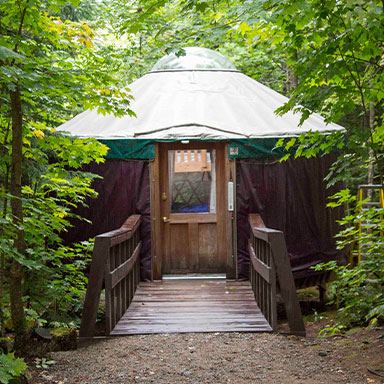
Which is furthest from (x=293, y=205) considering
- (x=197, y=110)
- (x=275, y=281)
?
(x=275, y=281)

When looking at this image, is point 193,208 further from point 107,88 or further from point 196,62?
point 107,88

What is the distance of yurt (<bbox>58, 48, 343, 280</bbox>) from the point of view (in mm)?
6523

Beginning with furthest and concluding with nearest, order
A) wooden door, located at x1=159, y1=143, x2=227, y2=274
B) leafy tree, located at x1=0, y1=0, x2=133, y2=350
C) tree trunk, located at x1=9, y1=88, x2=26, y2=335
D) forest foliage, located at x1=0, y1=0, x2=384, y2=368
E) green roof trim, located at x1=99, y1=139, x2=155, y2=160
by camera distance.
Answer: wooden door, located at x1=159, y1=143, x2=227, y2=274, green roof trim, located at x1=99, y1=139, x2=155, y2=160, tree trunk, located at x1=9, y1=88, x2=26, y2=335, leafy tree, located at x1=0, y1=0, x2=133, y2=350, forest foliage, located at x1=0, y1=0, x2=384, y2=368

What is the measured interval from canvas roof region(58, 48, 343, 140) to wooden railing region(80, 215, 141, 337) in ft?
5.20

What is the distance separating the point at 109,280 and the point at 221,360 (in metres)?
1.18

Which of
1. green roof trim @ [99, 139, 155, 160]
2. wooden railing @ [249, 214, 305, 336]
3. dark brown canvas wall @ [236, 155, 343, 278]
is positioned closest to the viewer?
wooden railing @ [249, 214, 305, 336]

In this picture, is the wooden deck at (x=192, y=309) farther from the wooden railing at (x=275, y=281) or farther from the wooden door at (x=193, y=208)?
the wooden door at (x=193, y=208)

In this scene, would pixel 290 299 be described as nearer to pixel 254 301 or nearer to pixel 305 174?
pixel 254 301

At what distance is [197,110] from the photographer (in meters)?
6.95

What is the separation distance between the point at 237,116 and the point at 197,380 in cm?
422

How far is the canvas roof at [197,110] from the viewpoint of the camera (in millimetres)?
6523

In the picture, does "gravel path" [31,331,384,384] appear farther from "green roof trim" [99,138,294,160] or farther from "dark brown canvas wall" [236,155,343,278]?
"green roof trim" [99,138,294,160]

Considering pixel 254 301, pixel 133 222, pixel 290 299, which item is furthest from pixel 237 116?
pixel 290 299

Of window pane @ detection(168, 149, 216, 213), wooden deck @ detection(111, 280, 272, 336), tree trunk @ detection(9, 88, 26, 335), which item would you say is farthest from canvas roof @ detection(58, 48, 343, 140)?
tree trunk @ detection(9, 88, 26, 335)
